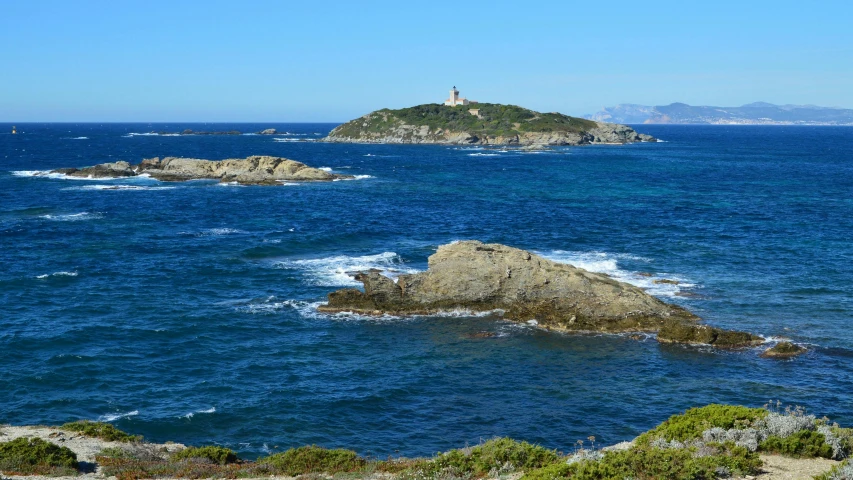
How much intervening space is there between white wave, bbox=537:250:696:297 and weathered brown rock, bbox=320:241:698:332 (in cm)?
520

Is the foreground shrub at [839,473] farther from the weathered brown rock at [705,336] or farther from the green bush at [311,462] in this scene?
the weathered brown rock at [705,336]

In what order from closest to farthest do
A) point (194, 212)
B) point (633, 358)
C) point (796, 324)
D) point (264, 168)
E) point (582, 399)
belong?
point (582, 399) < point (633, 358) < point (796, 324) < point (194, 212) < point (264, 168)

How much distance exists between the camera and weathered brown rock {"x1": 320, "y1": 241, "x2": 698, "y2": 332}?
1786 inches

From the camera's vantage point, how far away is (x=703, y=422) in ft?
77.8


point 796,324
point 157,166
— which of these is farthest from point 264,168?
point 796,324

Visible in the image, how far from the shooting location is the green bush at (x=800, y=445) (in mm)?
21719

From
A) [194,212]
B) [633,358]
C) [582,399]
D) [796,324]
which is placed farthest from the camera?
[194,212]

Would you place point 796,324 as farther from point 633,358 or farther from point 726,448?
point 726,448

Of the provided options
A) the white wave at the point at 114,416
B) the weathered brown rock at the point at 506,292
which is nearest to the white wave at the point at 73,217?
the weathered brown rock at the point at 506,292

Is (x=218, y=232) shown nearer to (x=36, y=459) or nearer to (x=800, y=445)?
(x=36, y=459)

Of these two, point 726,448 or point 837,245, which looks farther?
point 837,245

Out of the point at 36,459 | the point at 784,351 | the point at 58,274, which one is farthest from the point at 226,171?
the point at 36,459

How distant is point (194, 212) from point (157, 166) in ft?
159

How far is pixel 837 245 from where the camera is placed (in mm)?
66000
